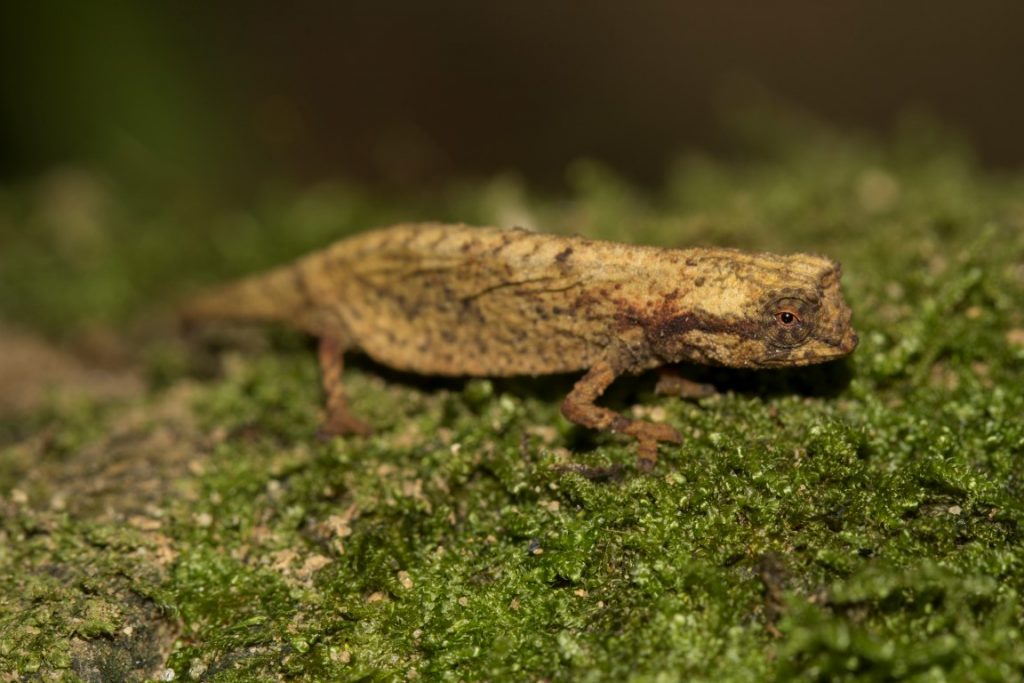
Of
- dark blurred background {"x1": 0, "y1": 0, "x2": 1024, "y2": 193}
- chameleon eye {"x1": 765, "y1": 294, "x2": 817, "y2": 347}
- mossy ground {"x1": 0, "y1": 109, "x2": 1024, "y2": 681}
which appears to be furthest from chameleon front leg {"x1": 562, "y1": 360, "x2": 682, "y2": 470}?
dark blurred background {"x1": 0, "y1": 0, "x2": 1024, "y2": 193}

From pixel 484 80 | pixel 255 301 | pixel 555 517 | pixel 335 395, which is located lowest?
pixel 555 517

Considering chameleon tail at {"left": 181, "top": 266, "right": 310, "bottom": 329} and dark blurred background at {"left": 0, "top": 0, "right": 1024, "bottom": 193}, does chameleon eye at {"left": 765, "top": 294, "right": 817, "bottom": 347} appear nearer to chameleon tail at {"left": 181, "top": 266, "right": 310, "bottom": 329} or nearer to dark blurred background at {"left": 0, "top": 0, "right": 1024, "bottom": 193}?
chameleon tail at {"left": 181, "top": 266, "right": 310, "bottom": 329}

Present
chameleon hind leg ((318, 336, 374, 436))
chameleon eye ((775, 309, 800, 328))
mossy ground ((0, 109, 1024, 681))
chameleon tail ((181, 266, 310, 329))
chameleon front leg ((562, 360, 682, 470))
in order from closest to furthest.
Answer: mossy ground ((0, 109, 1024, 681))
chameleon eye ((775, 309, 800, 328))
chameleon front leg ((562, 360, 682, 470))
chameleon hind leg ((318, 336, 374, 436))
chameleon tail ((181, 266, 310, 329))

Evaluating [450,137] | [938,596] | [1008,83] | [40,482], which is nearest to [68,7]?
[450,137]

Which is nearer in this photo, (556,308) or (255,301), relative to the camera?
(556,308)

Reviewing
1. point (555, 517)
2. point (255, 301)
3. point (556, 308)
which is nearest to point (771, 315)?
point (556, 308)

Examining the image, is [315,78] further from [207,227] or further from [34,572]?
[34,572]

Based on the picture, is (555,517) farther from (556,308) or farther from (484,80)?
(484,80)
